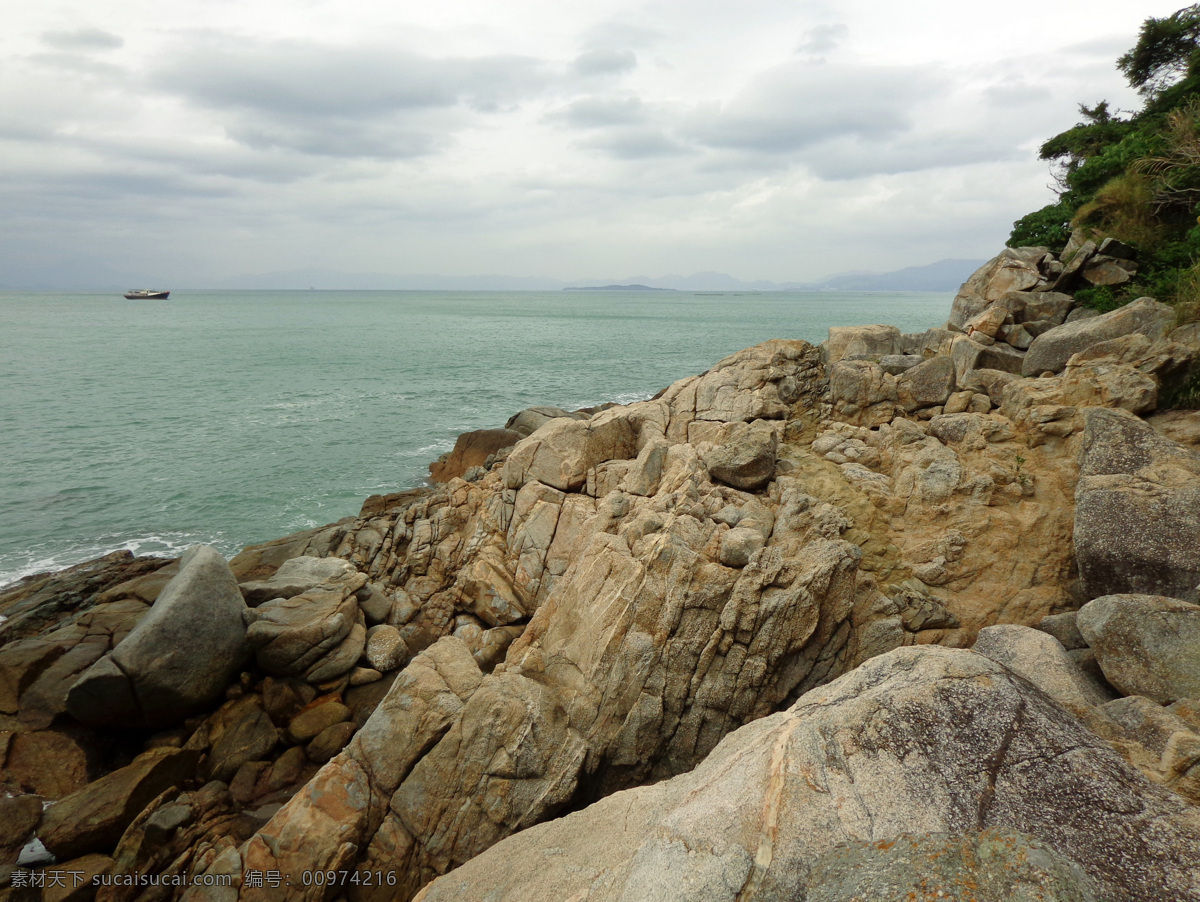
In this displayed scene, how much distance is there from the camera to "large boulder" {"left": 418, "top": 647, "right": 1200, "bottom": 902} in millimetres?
4152

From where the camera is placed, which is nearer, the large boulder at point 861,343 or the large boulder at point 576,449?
the large boulder at point 576,449

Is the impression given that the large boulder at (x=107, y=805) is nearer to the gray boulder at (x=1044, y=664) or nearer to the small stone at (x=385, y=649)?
the small stone at (x=385, y=649)

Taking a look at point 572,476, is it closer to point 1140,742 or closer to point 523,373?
point 1140,742

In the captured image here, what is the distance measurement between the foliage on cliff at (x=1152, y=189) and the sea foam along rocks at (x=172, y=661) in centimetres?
2261

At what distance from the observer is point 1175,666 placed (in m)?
7.27

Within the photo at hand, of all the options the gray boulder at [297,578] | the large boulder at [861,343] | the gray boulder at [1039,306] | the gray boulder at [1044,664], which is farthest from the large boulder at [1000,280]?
the gray boulder at [297,578]

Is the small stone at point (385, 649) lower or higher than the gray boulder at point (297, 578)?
lower

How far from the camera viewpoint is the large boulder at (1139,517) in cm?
912

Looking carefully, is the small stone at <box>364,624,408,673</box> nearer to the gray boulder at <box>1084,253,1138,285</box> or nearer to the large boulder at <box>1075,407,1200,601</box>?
the large boulder at <box>1075,407,1200,601</box>

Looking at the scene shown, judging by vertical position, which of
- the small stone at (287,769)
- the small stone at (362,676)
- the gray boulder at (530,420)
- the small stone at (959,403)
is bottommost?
the small stone at (287,769)

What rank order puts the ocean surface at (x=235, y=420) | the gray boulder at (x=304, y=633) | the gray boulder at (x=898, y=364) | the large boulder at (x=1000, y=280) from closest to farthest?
1. the gray boulder at (x=304, y=633)
2. the gray boulder at (x=898, y=364)
3. the large boulder at (x=1000, y=280)
4. the ocean surface at (x=235, y=420)

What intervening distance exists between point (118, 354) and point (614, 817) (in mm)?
88262

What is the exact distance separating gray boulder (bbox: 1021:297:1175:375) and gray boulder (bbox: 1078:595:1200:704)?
8424 millimetres

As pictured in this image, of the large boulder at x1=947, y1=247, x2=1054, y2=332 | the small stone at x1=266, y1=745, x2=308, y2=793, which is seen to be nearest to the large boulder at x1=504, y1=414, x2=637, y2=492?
the small stone at x1=266, y1=745, x2=308, y2=793
